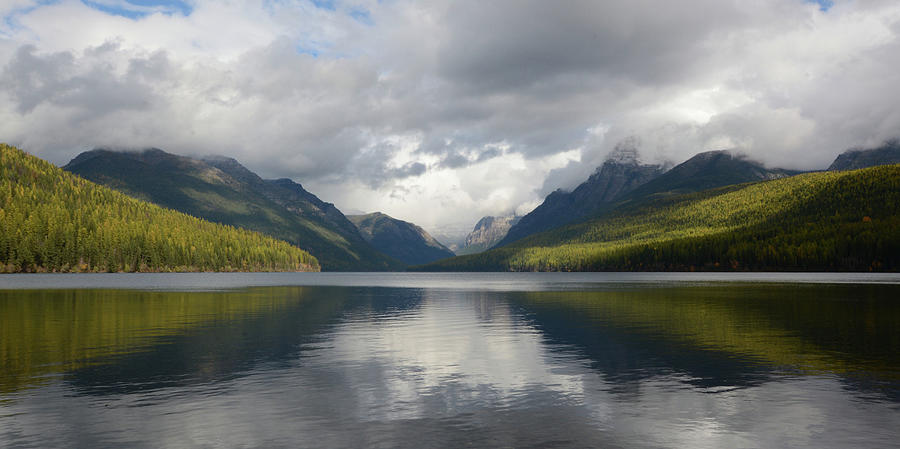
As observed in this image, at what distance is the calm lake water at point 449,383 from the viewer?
68.3ft

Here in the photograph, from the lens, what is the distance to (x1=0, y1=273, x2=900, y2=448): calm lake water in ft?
68.3

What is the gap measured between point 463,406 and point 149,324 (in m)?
43.3

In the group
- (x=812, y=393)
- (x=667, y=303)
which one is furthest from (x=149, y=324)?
(x=667, y=303)

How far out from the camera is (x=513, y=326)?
56.8 meters

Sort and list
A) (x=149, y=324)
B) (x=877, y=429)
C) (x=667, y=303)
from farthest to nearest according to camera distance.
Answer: (x=667, y=303) → (x=149, y=324) → (x=877, y=429)

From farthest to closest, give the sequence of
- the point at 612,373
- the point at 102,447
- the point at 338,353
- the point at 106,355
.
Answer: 1. the point at 338,353
2. the point at 106,355
3. the point at 612,373
4. the point at 102,447

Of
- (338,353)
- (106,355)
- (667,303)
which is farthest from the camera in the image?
(667,303)

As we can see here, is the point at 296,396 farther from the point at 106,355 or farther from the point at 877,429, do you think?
the point at 877,429

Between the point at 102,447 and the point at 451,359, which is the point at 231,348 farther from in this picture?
the point at 102,447

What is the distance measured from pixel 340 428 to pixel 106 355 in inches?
960

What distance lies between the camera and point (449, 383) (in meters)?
30.1

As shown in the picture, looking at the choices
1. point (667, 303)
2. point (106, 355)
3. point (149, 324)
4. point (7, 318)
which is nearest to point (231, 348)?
point (106, 355)

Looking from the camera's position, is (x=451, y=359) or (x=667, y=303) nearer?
(x=451, y=359)

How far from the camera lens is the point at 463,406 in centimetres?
2506
